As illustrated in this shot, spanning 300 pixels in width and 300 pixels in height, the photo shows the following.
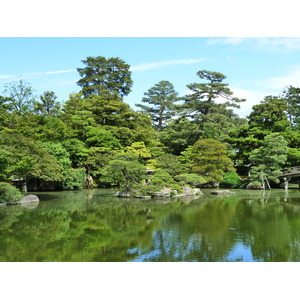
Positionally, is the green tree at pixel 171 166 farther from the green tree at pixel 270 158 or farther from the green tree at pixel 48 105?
the green tree at pixel 48 105

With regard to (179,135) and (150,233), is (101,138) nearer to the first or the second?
(179,135)

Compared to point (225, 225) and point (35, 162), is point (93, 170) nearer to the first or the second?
point (35, 162)

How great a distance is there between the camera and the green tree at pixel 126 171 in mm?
15273

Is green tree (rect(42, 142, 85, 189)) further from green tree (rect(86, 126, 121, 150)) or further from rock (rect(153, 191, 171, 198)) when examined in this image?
rock (rect(153, 191, 171, 198))

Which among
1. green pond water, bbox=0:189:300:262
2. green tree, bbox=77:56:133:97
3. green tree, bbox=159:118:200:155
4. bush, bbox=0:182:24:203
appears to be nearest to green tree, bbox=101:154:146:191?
green pond water, bbox=0:189:300:262

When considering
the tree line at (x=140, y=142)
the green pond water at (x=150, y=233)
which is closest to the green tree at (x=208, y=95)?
the tree line at (x=140, y=142)

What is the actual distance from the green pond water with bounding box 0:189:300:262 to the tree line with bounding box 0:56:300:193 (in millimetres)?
3563

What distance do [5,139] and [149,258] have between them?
31.3ft

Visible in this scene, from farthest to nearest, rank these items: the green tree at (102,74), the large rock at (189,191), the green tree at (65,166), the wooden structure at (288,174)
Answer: the green tree at (102,74), the wooden structure at (288,174), the green tree at (65,166), the large rock at (189,191)

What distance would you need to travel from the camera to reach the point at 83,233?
782 centimetres

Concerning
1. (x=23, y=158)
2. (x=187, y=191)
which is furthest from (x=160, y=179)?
(x=23, y=158)

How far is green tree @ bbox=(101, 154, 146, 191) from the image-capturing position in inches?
601

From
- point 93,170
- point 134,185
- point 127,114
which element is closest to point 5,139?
point 134,185

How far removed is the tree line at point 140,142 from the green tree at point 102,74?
24.4 ft
